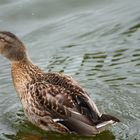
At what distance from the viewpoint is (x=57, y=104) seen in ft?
25.6

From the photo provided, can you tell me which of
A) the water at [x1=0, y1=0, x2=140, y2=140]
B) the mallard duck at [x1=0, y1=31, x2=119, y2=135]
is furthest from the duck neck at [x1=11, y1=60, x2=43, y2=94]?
the water at [x1=0, y1=0, x2=140, y2=140]

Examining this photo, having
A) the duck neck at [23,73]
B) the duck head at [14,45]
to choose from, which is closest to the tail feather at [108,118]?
the duck neck at [23,73]

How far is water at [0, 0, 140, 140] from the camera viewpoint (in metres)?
8.44

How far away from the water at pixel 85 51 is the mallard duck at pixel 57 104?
372 mm

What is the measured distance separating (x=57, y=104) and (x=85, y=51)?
3.28 m

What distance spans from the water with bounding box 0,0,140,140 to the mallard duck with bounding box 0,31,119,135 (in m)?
0.37

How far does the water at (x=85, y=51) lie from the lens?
332 inches

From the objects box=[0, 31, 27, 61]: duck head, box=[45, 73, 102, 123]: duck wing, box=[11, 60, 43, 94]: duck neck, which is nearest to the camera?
box=[45, 73, 102, 123]: duck wing

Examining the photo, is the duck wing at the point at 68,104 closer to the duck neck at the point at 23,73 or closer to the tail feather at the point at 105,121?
the tail feather at the point at 105,121

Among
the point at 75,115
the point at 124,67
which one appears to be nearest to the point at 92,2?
the point at 124,67

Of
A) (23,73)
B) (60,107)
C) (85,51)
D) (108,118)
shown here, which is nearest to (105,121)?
(108,118)

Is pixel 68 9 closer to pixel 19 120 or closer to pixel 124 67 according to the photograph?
pixel 124 67

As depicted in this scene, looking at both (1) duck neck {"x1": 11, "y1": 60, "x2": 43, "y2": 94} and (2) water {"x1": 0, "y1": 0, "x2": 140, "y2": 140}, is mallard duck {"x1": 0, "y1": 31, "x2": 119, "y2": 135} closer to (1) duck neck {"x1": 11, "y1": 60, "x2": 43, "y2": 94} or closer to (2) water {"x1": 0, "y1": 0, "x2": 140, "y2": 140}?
(1) duck neck {"x1": 11, "y1": 60, "x2": 43, "y2": 94}

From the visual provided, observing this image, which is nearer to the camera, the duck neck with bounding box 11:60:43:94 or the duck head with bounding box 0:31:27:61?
the duck neck with bounding box 11:60:43:94
